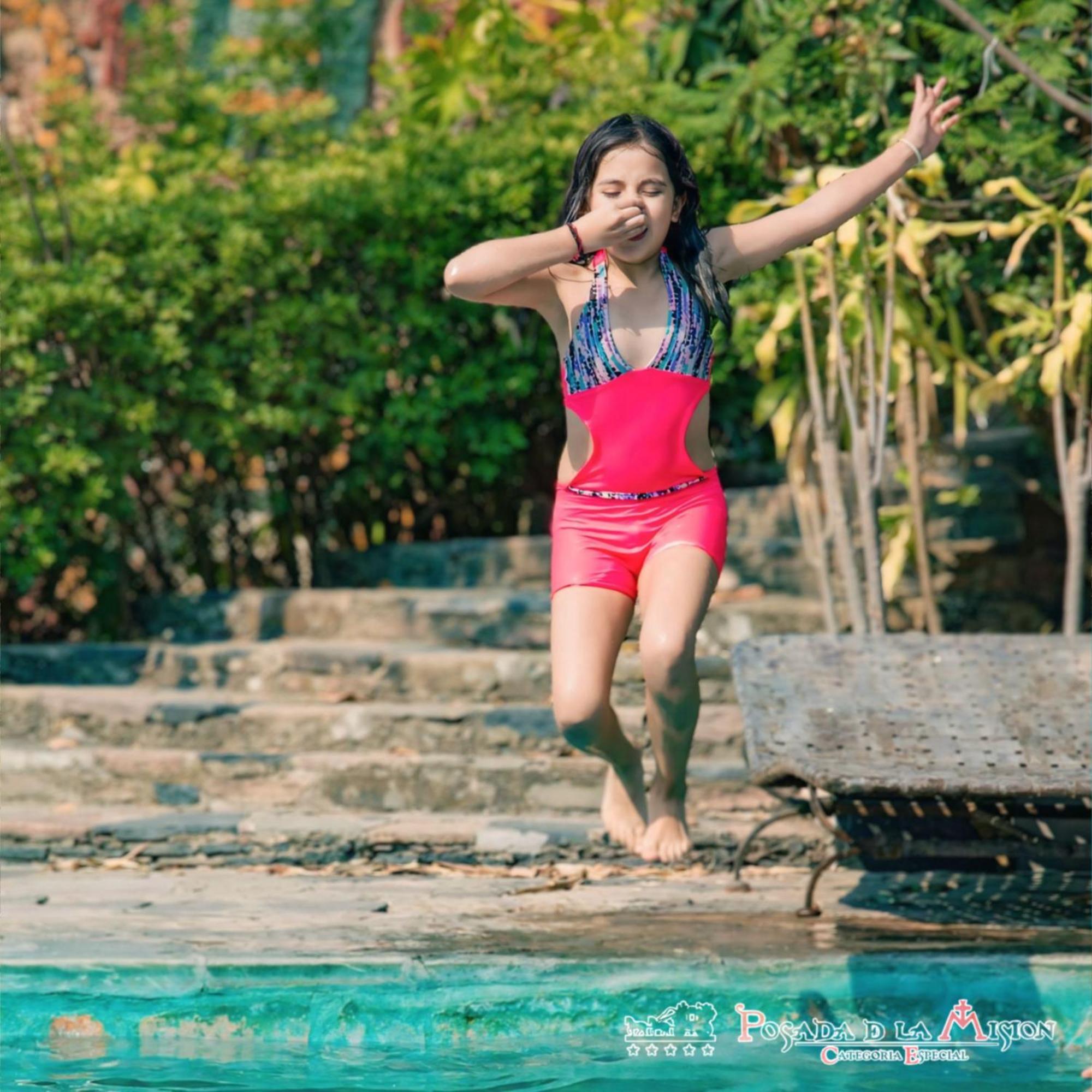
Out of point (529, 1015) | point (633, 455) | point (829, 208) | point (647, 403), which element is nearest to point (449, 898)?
point (529, 1015)

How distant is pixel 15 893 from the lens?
4.44 m

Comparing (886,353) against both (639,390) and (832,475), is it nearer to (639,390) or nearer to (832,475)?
(832,475)

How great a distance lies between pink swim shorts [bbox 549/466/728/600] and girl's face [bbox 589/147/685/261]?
617 mm

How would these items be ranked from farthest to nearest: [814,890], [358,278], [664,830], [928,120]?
[358,278] < [814,890] < [664,830] < [928,120]

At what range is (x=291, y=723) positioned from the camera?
5.75 metres

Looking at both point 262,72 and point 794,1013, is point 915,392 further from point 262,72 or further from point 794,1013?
point 262,72

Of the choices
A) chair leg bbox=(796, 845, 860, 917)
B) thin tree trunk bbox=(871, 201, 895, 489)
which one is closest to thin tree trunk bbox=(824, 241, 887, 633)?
thin tree trunk bbox=(871, 201, 895, 489)

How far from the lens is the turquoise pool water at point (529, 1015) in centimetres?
348

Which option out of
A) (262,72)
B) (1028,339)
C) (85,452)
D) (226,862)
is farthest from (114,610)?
(1028,339)

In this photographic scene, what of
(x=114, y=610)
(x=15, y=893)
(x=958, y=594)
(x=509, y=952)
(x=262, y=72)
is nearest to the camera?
(x=509, y=952)

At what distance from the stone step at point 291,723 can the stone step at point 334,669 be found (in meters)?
0.08

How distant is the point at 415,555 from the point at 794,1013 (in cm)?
394

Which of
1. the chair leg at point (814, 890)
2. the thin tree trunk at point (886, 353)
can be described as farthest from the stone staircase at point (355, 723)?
the thin tree trunk at point (886, 353)

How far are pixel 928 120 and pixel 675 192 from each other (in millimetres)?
612
